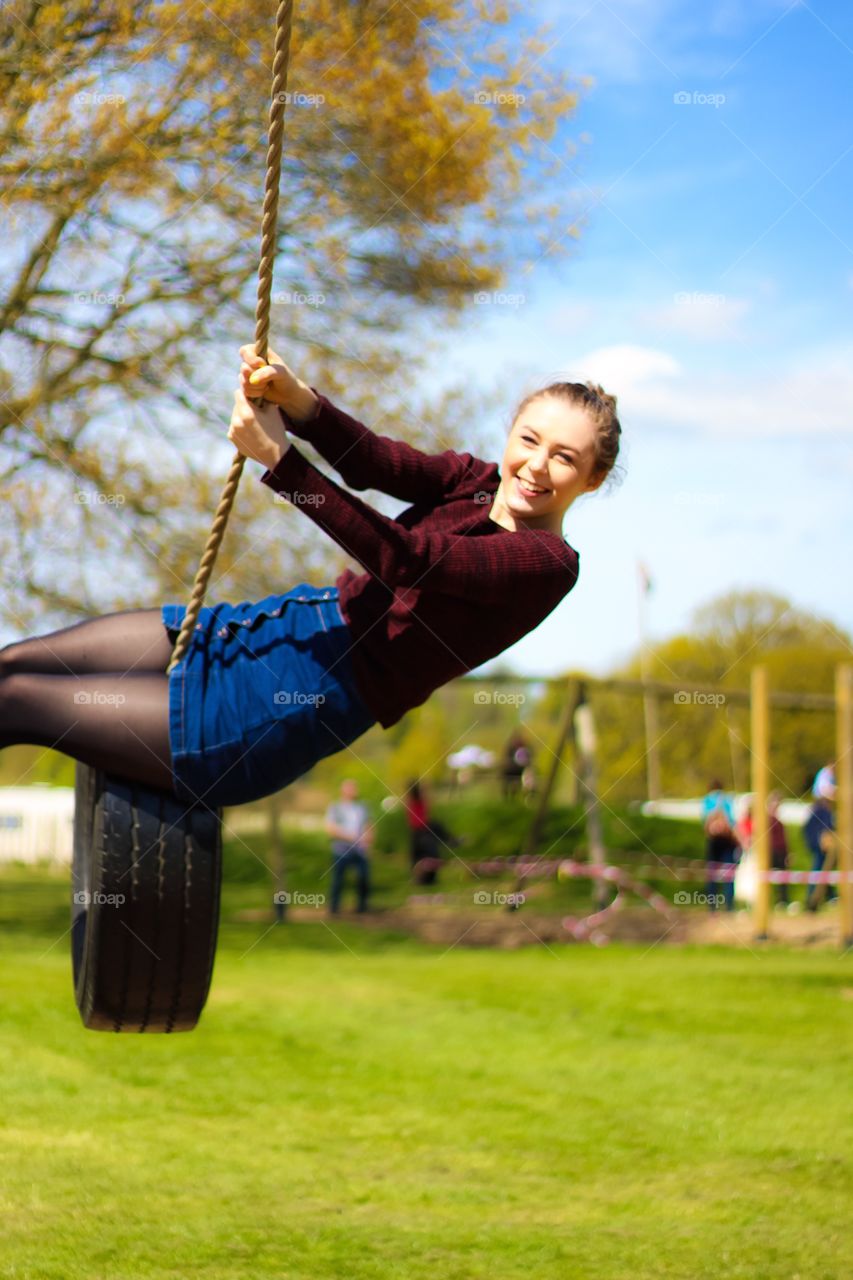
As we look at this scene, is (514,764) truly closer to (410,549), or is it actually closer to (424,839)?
(424,839)

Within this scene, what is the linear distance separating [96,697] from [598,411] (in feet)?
3.98

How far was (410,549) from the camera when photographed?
8.92 ft

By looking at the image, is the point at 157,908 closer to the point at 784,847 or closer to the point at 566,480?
the point at 566,480

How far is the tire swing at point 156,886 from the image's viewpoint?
9.80 feet

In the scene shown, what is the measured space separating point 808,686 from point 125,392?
94.7 feet

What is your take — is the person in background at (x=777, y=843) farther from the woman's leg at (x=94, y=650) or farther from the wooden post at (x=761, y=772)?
the woman's leg at (x=94, y=650)

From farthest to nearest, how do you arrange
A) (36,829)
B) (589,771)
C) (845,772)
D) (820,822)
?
(36,829) → (820,822) → (589,771) → (845,772)

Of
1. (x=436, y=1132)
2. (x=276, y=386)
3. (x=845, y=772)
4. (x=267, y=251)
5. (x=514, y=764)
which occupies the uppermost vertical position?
(x=267, y=251)

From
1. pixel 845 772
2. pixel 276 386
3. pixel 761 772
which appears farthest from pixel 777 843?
pixel 276 386

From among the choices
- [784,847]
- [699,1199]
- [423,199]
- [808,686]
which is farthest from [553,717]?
[699,1199]

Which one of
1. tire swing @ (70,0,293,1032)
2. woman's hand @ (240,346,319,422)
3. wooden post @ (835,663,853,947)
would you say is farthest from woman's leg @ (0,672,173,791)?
wooden post @ (835,663,853,947)

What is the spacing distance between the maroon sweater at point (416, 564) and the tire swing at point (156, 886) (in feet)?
0.91

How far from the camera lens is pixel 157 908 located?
3.04 m

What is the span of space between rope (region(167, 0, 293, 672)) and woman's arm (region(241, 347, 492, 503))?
0.10 metres
